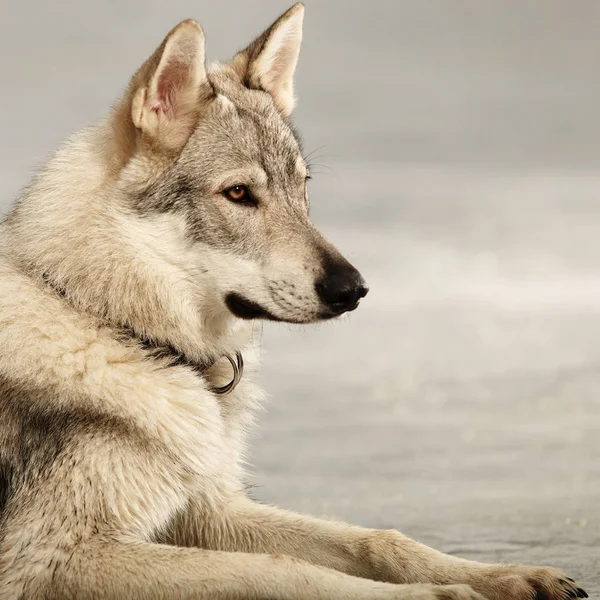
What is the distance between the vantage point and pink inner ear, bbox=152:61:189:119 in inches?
206

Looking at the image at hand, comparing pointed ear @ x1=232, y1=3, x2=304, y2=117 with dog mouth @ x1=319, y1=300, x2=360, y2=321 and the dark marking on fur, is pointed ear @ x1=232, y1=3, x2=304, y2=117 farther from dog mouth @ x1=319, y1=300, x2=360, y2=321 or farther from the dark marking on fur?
the dark marking on fur

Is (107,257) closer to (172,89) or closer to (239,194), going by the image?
(239,194)

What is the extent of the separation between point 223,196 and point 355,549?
196cm

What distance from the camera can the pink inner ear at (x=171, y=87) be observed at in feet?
17.1

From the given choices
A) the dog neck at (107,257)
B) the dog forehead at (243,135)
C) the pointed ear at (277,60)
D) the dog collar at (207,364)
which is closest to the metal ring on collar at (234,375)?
the dog collar at (207,364)

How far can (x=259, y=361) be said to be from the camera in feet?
19.9

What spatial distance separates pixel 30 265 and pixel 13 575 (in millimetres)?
1598

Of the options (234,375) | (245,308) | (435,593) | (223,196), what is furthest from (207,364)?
(435,593)

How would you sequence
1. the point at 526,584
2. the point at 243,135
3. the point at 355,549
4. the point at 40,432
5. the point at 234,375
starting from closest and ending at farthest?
the point at 526,584 < the point at 40,432 < the point at 355,549 < the point at 243,135 < the point at 234,375

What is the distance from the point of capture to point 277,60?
6160 millimetres

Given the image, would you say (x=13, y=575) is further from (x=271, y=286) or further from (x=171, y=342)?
(x=271, y=286)

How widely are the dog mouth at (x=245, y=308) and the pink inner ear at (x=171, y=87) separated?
1.04 metres

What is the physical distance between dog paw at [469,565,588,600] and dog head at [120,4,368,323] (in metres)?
1.51

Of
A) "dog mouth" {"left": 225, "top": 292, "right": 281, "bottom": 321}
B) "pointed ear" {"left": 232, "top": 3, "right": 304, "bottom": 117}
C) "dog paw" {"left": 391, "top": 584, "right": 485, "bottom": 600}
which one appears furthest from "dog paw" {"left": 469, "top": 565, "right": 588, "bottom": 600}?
"pointed ear" {"left": 232, "top": 3, "right": 304, "bottom": 117}
